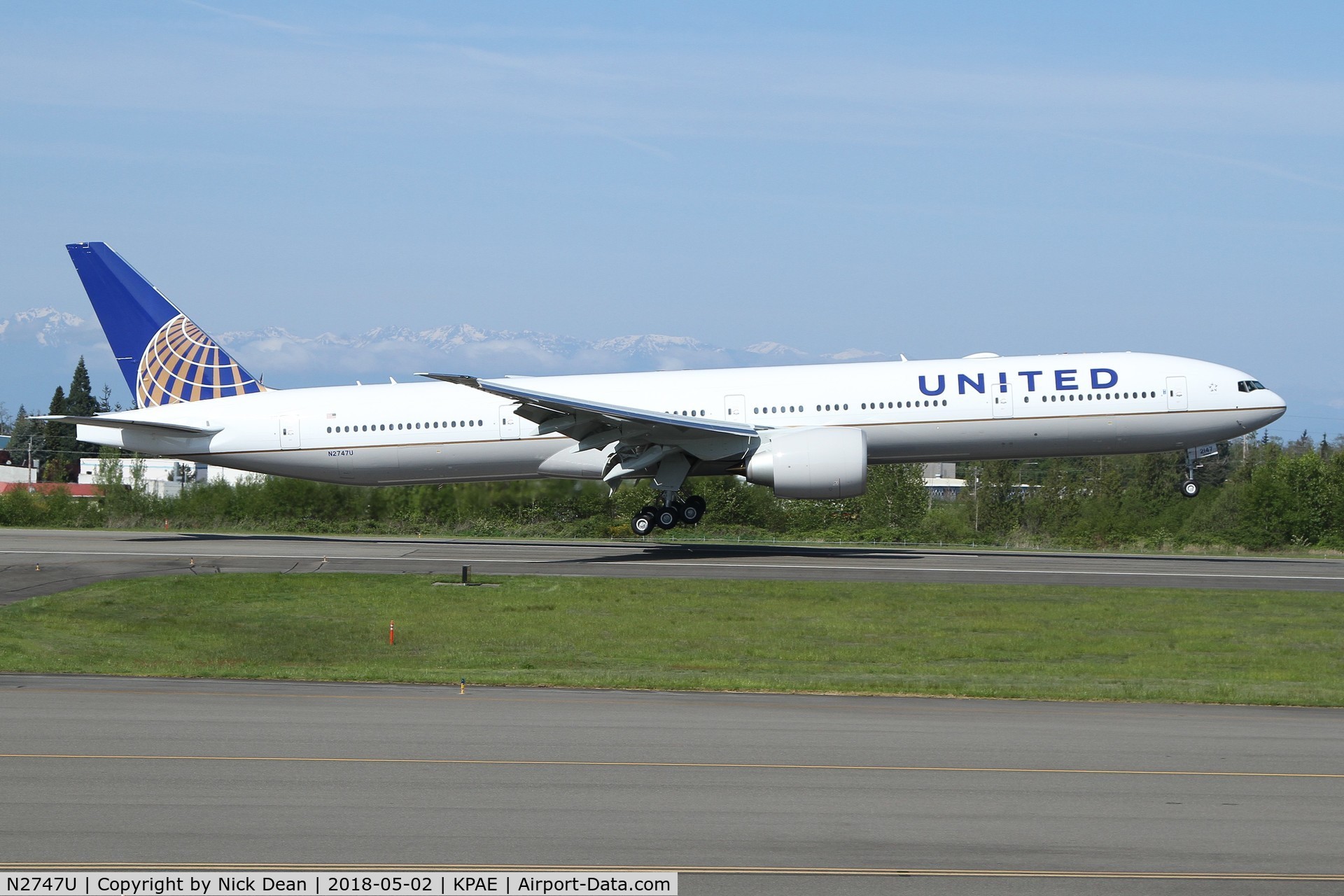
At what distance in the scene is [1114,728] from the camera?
13195mm

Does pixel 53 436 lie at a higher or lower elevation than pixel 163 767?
higher

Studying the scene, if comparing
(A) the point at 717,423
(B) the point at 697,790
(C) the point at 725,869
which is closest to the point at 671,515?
(A) the point at 717,423

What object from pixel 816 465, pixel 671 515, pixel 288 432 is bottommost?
pixel 671 515

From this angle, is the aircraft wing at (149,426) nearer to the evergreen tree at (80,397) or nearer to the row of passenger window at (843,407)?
the row of passenger window at (843,407)

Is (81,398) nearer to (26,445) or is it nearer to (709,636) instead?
(26,445)

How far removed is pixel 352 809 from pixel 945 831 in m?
4.34

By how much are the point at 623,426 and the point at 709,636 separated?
449 inches

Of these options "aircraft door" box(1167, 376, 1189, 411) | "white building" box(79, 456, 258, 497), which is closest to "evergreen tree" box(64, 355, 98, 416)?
"white building" box(79, 456, 258, 497)

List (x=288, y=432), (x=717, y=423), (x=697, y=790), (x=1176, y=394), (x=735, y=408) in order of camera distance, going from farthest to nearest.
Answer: (x=288, y=432), (x=735, y=408), (x=717, y=423), (x=1176, y=394), (x=697, y=790)

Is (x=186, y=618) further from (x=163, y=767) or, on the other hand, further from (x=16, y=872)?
(x=16, y=872)

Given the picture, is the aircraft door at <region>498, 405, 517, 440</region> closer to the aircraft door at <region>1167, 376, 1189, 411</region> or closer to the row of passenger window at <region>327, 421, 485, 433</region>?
the row of passenger window at <region>327, 421, 485, 433</region>

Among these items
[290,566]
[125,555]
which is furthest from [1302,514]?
[125,555]

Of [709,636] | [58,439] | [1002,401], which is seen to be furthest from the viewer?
[58,439]

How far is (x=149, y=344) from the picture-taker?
38.1 metres
